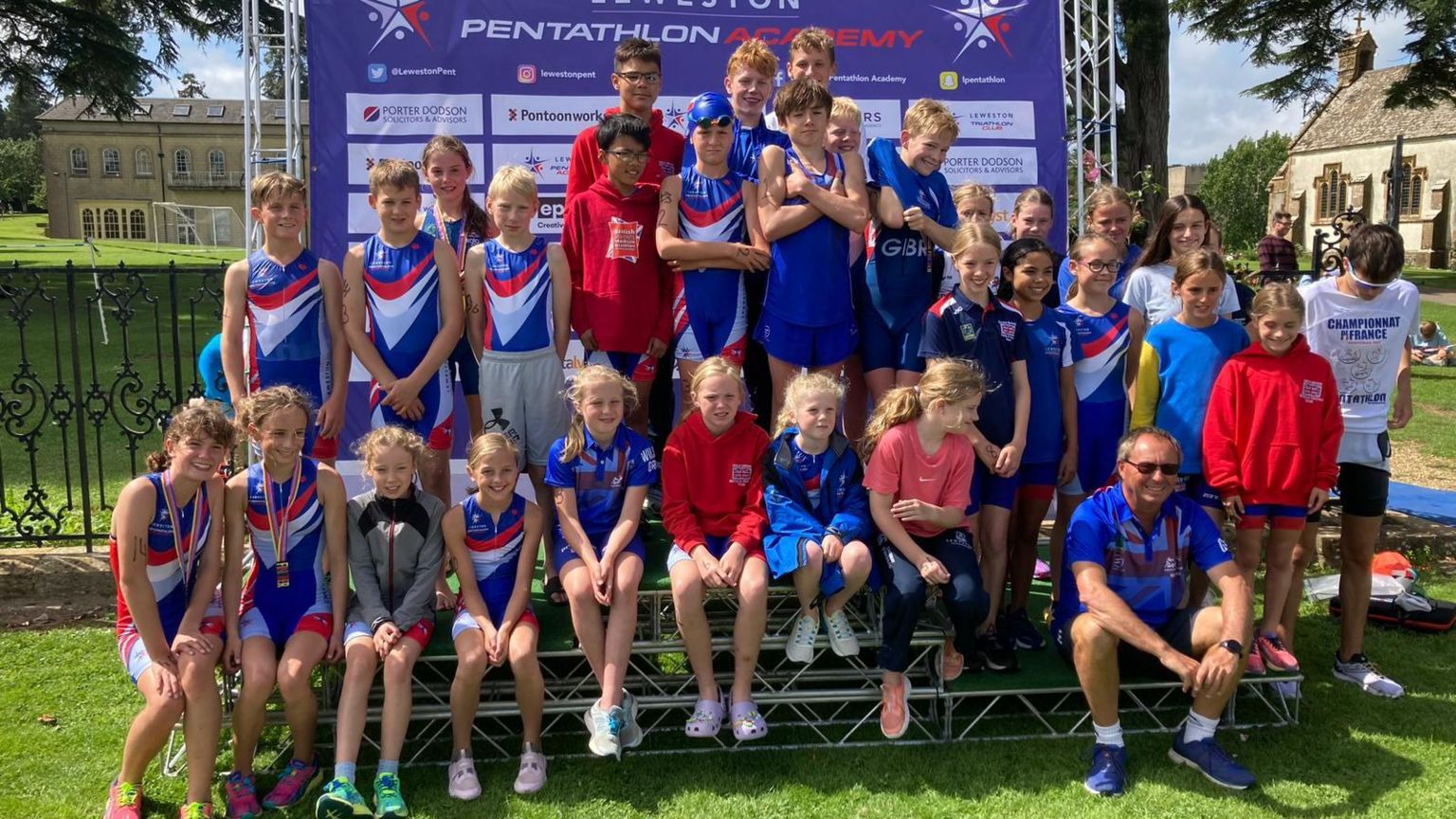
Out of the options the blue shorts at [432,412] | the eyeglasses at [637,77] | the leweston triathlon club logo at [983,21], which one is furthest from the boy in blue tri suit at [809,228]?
the leweston triathlon club logo at [983,21]

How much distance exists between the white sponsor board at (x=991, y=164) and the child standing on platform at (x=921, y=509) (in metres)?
3.01

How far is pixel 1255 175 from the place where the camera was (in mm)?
49562

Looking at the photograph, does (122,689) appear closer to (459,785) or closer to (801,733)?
(459,785)

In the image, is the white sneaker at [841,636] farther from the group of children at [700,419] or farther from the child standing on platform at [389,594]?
the child standing on platform at [389,594]

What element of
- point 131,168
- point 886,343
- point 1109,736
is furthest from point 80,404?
point 131,168

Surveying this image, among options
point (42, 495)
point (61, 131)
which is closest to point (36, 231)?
point (61, 131)

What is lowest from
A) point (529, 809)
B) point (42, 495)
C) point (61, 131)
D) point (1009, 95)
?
point (529, 809)

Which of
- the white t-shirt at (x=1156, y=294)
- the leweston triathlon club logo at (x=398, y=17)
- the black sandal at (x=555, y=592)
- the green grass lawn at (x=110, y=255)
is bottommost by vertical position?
the black sandal at (x=555, y=592)

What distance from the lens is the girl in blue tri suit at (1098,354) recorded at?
13.1ft

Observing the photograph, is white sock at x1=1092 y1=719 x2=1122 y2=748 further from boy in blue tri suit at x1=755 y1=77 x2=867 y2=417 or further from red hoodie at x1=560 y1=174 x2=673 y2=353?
red hoodie at x1=560 y1=174 x2=673 y2=353

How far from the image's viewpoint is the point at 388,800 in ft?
10.1

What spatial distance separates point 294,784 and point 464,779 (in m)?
0.55

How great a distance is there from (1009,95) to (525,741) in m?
4.96

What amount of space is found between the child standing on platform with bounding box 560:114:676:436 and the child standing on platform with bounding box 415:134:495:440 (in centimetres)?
47
